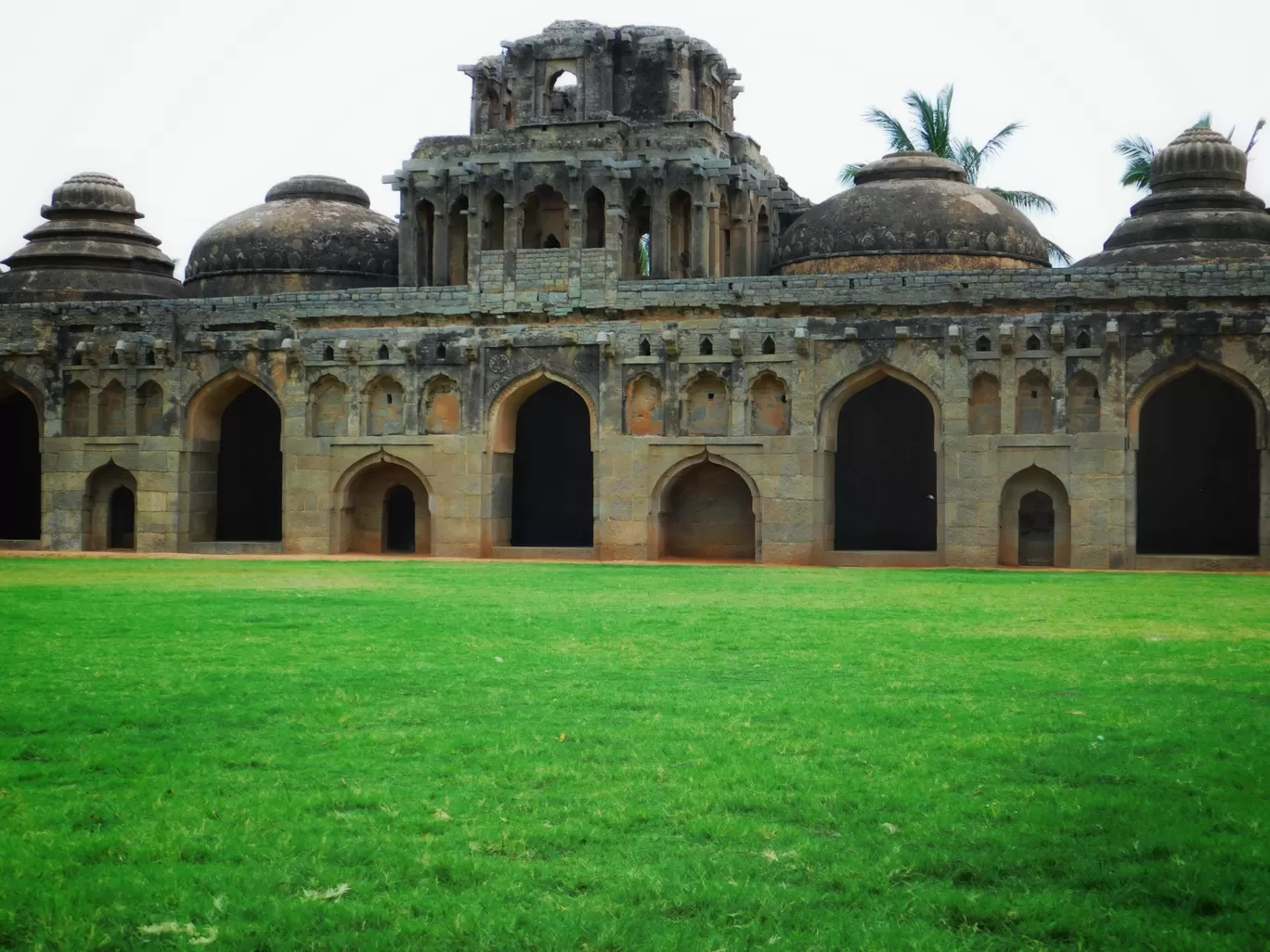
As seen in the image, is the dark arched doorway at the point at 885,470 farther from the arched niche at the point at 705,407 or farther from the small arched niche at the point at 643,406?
the small arched niche at the point at 643,406

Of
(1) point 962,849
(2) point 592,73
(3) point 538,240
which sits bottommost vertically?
(1) point 962,849

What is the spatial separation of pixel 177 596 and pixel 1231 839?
14610 mm

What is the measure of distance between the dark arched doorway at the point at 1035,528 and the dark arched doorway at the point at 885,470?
13.3ft

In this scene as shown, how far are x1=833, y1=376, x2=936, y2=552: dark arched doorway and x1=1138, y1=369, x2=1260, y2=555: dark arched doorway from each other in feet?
15.0

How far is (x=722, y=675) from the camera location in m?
12.0

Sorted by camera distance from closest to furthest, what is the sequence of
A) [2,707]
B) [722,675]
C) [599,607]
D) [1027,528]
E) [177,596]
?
[2,707] → [722,675] → [599,607] → [177,596] → [1027,528]

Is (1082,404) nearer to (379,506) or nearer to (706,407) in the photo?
(706,407)

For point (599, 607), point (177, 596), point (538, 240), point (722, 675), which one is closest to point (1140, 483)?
point (538, 240)

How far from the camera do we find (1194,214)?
112 feet

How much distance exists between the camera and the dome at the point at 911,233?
33906 millimetres

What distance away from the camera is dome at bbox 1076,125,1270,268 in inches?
1305

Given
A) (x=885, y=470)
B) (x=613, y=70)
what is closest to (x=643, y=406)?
(x=885, y=470)

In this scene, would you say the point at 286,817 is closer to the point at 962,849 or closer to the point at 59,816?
the point at 59,816

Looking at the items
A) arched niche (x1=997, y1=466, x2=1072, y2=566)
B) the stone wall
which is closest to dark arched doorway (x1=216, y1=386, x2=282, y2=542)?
the stone wall
